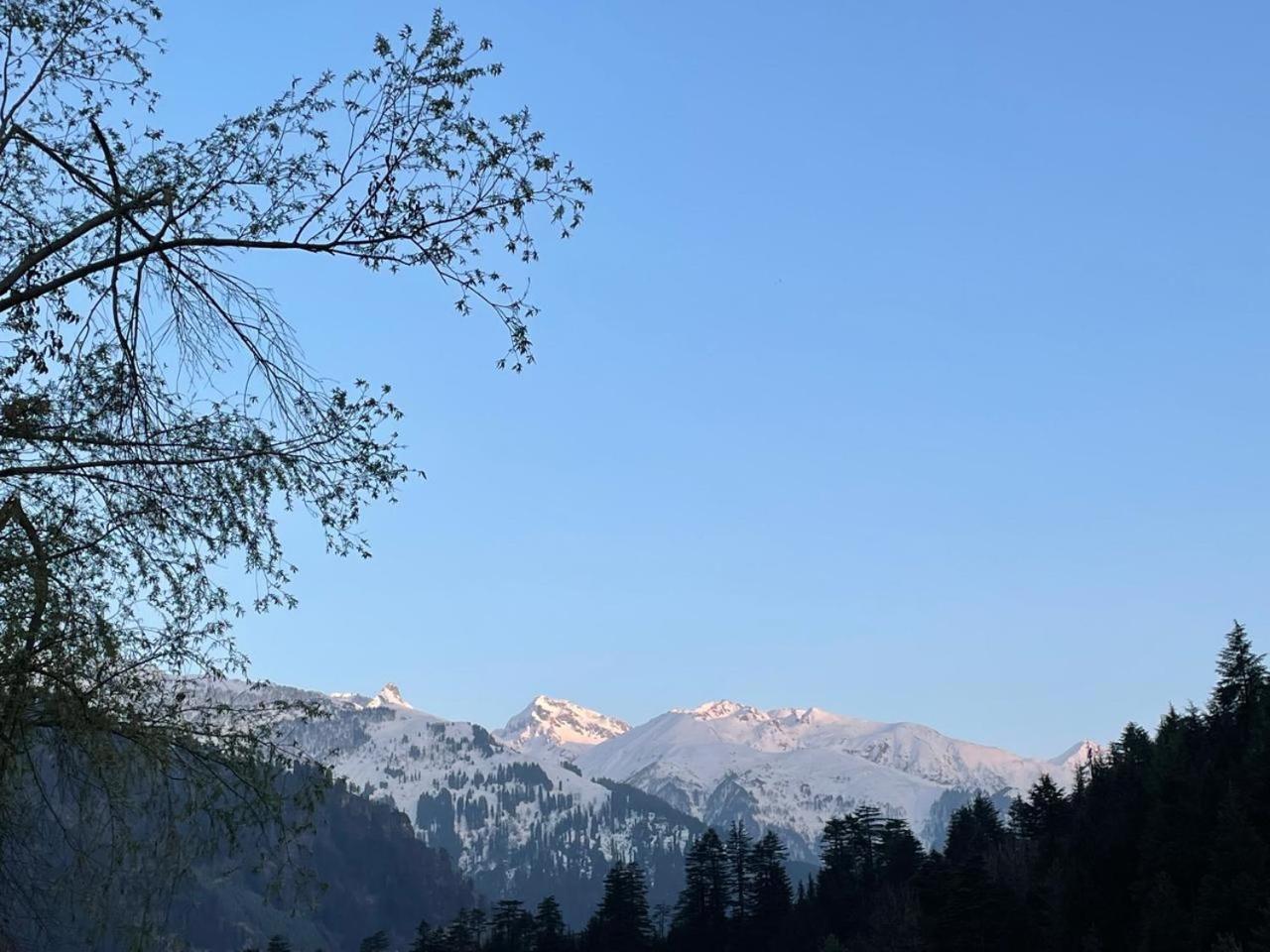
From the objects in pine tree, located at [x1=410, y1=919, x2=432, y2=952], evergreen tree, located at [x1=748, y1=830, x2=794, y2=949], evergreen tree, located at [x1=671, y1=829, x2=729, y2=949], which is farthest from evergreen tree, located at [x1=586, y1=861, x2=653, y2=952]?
pine tree, located at [x1=410, y1=919, x2=432, y2=952]

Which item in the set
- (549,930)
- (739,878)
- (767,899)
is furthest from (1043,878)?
(549,930)

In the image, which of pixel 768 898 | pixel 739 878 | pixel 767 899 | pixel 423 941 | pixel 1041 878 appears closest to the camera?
pixel 1041 878

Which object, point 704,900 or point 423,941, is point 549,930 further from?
point 704,900

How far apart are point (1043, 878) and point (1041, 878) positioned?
481 millimetres

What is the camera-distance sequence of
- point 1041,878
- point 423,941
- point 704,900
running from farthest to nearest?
1. point 704,900
2. point 423,941
3. point 1041,878

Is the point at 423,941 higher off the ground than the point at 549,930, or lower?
lower

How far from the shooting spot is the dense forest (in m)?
92.4

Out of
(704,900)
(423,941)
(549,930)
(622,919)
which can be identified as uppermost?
(704,900)

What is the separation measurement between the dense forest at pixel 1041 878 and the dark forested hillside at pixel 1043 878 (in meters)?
0.19

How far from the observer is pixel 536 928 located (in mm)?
149125

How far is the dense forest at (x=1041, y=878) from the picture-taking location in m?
92.4

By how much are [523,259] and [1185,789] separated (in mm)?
106871

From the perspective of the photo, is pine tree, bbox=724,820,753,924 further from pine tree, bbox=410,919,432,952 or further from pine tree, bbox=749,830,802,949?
pine tree, bbox=410,919,432,952

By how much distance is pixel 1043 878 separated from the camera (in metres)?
114
